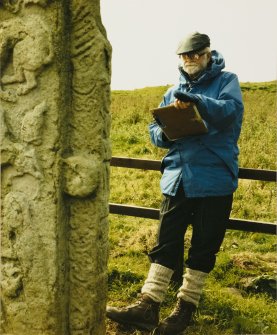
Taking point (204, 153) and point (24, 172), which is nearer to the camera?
point (24, 172)

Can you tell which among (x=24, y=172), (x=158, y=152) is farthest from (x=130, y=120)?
(x=24, y=172)

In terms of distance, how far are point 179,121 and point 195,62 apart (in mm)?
557

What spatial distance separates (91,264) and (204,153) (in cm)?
133

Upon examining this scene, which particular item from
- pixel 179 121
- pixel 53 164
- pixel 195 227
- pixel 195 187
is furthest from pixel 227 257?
pixel 53 164

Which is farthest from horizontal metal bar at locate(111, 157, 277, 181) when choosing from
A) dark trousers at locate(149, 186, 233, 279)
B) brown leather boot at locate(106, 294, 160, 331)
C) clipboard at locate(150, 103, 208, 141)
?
brown leather boot at locate(106, 294, 160, 331)

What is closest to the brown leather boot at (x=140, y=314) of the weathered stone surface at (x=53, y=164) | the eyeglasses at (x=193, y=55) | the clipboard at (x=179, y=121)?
the weathered stone surface at (x=53, y=164)

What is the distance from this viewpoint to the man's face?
3.92 meters

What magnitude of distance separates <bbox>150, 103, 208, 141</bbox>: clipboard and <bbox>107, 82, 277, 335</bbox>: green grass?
5.51ft

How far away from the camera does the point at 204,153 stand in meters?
3.87

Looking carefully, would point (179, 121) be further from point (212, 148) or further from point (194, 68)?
point (194, 68)

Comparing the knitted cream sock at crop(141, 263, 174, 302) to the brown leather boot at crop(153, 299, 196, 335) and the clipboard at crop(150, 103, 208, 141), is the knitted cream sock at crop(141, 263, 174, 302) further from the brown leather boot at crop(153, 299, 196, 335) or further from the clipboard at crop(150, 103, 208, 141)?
the clipboard at crop(150, 103, 208, 141)

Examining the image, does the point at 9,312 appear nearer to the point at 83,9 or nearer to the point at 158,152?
the point at 83,9

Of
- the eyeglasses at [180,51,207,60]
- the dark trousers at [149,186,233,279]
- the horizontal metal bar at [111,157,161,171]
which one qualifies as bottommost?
the dark trousers at [149,186,233,279]

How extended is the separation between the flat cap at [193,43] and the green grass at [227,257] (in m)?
2.31
